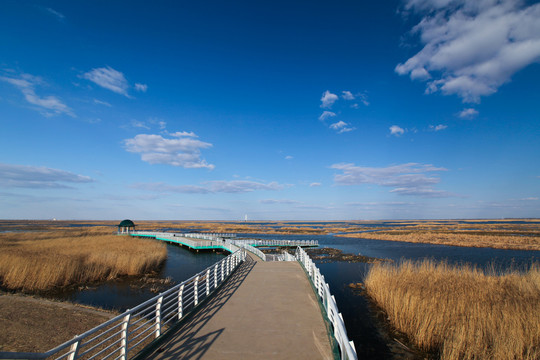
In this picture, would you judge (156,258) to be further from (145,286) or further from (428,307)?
(428,307)

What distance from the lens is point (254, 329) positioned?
745 cm

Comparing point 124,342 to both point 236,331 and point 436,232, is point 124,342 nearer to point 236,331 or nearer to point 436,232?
point 236,331

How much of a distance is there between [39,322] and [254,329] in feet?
31.8

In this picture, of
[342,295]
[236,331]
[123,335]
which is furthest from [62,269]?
[342,295]

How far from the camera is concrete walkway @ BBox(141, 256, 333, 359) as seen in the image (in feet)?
20.1

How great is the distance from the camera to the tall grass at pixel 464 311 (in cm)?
816

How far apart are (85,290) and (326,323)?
59.5 ft

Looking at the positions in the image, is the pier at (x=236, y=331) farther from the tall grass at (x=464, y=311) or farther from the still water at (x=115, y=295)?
the still water at (x=115, y=295)

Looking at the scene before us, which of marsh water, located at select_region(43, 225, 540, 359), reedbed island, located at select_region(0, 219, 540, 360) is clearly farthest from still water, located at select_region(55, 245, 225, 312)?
reedbed island, located at select_region(0, 219, 540, 360)

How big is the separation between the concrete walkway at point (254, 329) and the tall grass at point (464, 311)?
449cm

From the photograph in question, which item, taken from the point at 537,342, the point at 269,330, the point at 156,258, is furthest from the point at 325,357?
the point at 156,258

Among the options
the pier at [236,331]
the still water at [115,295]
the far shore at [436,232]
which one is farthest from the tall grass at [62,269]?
the far shore at [436,232]

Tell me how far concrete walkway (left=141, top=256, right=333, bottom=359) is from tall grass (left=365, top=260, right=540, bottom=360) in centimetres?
449

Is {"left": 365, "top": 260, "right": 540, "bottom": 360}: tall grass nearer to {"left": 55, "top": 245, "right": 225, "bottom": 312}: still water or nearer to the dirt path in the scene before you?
the dirt path
